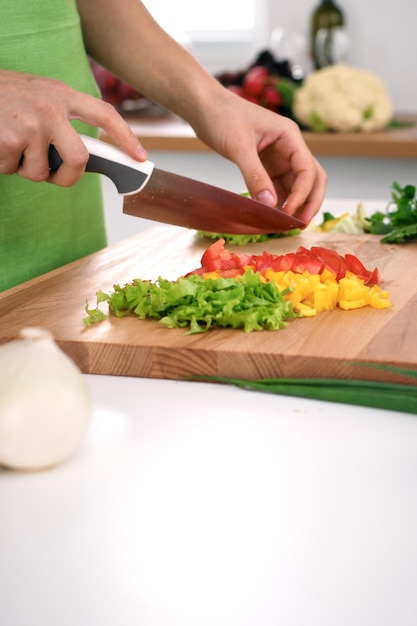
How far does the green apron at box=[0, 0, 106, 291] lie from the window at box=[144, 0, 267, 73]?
239 cm

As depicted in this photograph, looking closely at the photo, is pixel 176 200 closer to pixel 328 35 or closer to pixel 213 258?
pixel 213 258

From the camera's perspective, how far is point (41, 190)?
4.60 ft

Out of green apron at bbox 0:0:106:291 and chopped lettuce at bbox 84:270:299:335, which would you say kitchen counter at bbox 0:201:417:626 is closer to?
chopped lettuce at bbox 84:270:299:335

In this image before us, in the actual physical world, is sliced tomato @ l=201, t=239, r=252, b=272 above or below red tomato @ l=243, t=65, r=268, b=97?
above

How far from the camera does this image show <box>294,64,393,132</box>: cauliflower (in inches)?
112

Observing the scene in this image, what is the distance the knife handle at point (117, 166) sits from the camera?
1146mm

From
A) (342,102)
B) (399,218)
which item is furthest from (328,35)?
(399,218)

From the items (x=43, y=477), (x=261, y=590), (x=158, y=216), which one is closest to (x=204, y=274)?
(x=158, y=216)

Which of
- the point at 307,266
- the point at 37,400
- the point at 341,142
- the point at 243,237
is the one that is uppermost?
the point at 37,400

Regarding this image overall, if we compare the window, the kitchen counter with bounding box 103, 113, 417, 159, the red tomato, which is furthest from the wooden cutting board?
the window

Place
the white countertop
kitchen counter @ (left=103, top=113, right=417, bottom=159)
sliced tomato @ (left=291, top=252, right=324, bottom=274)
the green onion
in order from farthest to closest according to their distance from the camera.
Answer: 1. kitchen counter @ (left=103, top=113, right=417, bottom=159)
2. sliced tomato @ (left=291, top=252, right=324, bottom=274)
3. the green onion
4. the white countertop

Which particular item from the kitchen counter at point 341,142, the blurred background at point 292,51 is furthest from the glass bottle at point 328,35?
the kitchen counter at point 341,142

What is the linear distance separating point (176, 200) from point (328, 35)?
7.29 feet

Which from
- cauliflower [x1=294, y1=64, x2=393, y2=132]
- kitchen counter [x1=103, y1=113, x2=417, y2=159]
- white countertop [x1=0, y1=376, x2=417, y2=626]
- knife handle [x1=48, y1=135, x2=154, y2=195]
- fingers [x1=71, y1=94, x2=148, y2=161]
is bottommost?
kitchen counter [x1=103, y1=113, x2=417, y2=159]
